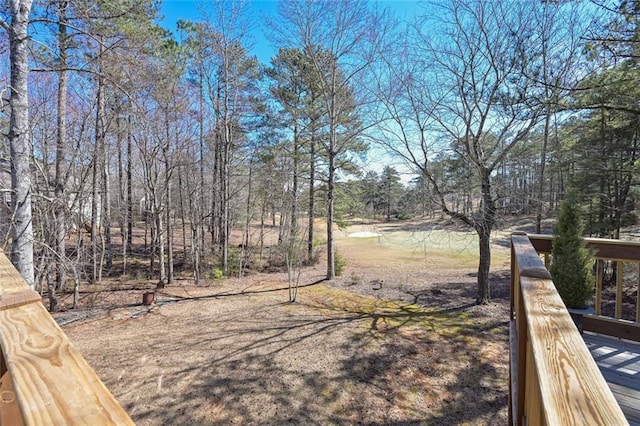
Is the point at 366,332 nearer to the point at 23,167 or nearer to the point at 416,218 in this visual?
the point at 23,167

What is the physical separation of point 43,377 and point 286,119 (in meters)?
11.5

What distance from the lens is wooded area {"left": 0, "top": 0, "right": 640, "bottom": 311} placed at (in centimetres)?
434

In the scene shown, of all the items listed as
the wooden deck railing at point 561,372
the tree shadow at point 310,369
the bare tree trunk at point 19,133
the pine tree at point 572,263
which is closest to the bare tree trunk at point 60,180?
the tree shadow at point 310,369

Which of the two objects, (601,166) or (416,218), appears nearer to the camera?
(601,166)

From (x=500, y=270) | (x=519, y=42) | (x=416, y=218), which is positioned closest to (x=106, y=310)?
(x=519, y=42)

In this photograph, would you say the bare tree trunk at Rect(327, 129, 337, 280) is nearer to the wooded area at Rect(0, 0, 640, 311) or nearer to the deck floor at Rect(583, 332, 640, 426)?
the wooded area at Rect(0, 0, 640, 311)

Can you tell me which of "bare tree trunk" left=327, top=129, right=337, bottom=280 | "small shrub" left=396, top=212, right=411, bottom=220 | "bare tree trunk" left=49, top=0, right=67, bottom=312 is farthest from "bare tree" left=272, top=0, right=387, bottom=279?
"small shrub" left=396, top=212, right=411, bottom=220

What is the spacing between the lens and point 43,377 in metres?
0.58

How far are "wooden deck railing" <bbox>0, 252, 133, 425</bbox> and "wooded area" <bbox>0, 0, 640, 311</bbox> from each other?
347 cm

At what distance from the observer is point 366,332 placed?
4.87 m

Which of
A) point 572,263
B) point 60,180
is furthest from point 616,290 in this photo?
point 60,180

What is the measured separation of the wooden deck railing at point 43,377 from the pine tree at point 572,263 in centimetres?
317

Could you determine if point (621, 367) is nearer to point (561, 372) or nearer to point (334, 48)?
point (561, 372)

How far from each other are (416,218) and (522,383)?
30.0 m
